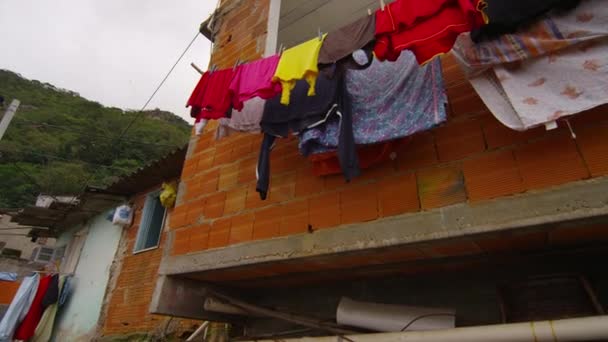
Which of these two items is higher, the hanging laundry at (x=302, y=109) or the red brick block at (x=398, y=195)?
the hanging laundry at (x=302, y=109)

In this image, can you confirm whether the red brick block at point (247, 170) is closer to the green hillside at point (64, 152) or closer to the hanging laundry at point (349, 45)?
the hanging laundry at point (349, 45)

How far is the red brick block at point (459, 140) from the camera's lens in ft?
7.29

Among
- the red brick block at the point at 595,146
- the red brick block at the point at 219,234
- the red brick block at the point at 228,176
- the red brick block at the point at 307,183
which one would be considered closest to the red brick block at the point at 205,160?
the red brick block at the point at 228,176

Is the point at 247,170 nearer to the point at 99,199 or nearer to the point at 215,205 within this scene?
the point at 215,205

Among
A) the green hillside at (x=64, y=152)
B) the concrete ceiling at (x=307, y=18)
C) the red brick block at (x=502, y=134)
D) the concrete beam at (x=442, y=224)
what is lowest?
the concrete beam at (x=442, y=224)

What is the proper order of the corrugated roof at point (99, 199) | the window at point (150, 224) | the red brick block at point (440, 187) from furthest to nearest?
the window at point (150, 224) → the corrugated roof at point (99, 199) → the red brick block at point (440, 187)

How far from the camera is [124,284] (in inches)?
305

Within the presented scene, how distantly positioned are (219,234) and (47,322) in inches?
337

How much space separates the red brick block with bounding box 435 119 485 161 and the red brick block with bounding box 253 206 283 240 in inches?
51.1

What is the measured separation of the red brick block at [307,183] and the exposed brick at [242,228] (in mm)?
487

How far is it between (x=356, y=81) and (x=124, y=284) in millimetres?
7168

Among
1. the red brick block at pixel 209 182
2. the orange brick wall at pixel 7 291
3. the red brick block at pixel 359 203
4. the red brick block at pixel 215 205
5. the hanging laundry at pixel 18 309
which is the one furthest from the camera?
the orange brick wall at pixel 7 291

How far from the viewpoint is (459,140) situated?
2.30 m

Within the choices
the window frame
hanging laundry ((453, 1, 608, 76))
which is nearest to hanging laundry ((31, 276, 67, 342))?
the window frame
